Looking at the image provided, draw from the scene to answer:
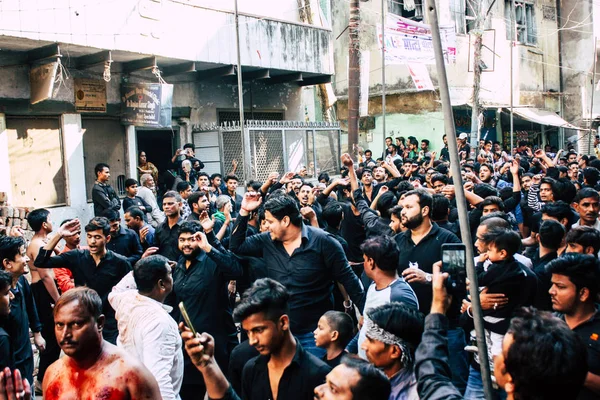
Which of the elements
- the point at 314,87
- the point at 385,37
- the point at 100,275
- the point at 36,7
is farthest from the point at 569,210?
the point at 314,87

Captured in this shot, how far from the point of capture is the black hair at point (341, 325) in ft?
12.4

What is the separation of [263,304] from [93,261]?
9.87ft

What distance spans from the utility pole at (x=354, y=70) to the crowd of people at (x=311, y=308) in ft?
25.6

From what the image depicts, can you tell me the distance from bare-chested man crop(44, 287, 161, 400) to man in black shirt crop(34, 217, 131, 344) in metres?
2.52

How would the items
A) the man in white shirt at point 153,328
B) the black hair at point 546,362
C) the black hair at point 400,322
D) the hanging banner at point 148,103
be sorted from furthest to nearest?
the hanging banner at point 148,103, the man in white shirt at point 153,328, the black hair at point 400,322, the black hair at point 546,362

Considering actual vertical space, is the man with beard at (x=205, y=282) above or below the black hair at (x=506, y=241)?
below

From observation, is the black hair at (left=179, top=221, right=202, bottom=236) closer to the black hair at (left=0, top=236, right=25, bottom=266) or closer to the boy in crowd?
the black hair at (left=0, top=236, right=25, bottom=266)

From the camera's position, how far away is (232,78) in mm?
15344

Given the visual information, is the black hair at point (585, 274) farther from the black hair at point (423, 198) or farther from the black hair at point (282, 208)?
the black hair at point (282, 208)

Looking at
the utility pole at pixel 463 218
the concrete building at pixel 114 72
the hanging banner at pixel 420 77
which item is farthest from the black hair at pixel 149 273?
the hanging banner at pixel 420 77

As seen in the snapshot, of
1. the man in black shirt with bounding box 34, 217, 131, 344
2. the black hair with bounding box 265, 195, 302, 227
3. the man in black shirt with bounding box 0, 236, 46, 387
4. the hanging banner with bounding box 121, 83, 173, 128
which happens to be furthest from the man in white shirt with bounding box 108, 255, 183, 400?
the hanging banner with bounding box 121, 83, 173, 128

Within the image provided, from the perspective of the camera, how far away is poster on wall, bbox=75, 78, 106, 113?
1175cm

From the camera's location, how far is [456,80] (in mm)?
23609

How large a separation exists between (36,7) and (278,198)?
727 cm
